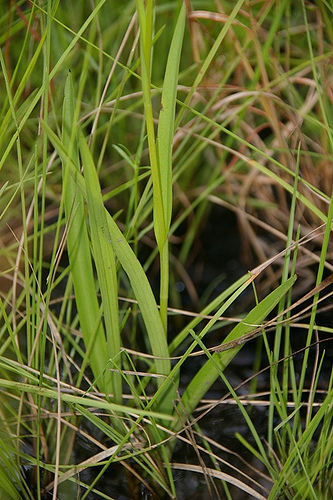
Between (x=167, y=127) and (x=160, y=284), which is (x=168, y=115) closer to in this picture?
(x=167, y=127)

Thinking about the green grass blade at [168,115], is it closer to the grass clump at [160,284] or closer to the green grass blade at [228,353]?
the grass clump at [160,284]

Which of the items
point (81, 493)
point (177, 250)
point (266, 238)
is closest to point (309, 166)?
point (266, 238)

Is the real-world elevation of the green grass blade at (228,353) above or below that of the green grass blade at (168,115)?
below

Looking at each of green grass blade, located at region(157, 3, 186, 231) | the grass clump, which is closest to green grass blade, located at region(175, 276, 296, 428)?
the grass clump

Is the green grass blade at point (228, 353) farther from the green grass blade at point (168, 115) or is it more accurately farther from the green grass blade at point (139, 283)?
the green grass blade at point (168, 115)

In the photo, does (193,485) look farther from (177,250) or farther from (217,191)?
(217,191)

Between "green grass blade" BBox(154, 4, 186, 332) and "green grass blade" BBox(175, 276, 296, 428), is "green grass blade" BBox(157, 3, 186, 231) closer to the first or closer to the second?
"green grass blade" BBox(154, 4, 186, 332)

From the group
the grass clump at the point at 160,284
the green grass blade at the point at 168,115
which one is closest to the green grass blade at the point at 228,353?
the grass clump at the point at 160,284

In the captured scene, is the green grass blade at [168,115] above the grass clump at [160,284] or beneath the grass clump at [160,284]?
above
